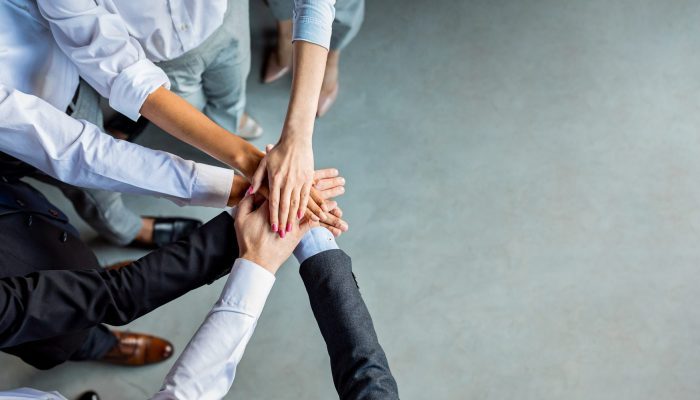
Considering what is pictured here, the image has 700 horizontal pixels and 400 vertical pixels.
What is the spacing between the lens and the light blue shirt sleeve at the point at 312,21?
1.26m

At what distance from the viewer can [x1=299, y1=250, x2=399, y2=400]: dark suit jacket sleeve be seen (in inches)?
38.1

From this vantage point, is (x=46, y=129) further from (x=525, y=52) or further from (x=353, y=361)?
(x=525, y=52)

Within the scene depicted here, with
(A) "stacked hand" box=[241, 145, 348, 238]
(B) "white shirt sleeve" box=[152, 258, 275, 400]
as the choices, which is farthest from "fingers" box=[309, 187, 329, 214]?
(B) "white shirt sleeve" box=[152, 258, 275, 400]

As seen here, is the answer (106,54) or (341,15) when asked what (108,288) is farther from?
(341,15)

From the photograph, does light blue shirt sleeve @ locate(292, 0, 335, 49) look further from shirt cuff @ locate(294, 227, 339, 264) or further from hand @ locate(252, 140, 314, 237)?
shirt cuff @ locate(294, 227, 339, 264)

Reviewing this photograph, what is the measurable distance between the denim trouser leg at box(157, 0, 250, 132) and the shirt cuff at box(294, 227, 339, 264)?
0.53 meters

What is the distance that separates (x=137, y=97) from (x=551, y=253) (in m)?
1.28

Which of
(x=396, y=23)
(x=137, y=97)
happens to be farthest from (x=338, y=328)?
(x=396, y=23)

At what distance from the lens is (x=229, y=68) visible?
1.56m

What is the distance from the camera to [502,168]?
1980 mm

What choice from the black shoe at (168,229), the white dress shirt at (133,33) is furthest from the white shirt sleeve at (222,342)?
the black shoe at (168,229)

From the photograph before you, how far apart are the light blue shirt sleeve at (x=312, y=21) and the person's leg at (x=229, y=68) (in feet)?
0.74

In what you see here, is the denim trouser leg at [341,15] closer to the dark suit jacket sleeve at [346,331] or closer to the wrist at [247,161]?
the wrist at [247,161]

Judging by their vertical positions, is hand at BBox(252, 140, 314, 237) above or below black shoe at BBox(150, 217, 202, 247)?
below
